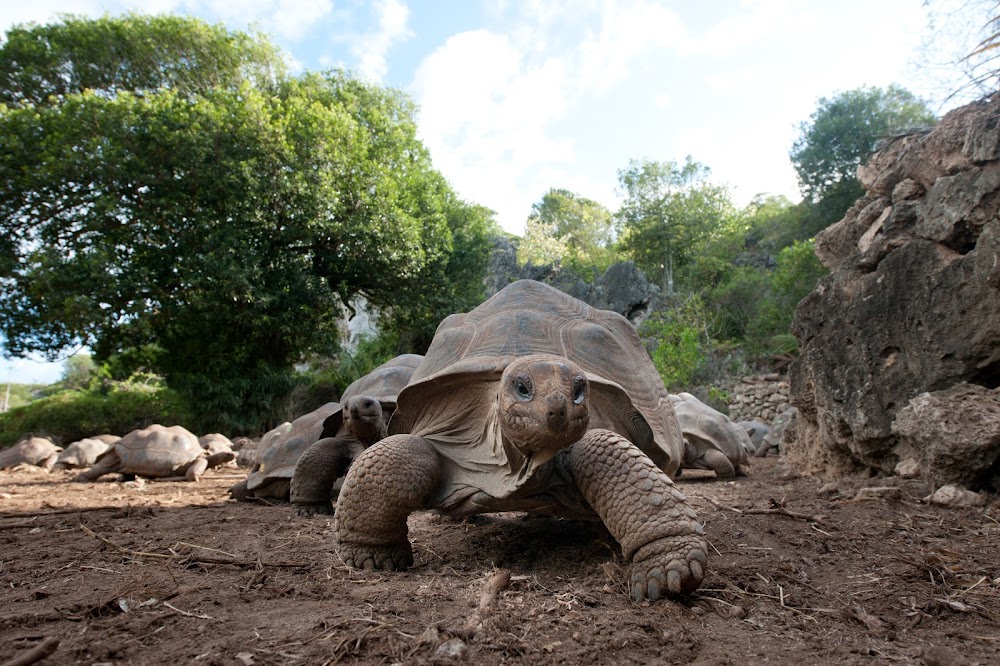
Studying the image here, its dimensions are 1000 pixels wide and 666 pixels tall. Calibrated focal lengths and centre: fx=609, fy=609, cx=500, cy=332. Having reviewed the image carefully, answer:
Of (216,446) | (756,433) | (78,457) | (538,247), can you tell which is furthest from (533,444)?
(538,247)

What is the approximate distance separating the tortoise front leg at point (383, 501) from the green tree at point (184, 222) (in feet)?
32.1

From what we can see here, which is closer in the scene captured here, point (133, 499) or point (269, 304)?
point (133, 499)

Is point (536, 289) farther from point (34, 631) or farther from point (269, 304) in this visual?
point (269, 304)

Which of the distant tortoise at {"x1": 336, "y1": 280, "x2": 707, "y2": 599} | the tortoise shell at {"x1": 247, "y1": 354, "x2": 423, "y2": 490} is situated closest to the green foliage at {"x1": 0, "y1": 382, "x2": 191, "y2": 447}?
the tortoise shell at {"x1": 247, "y1": 354, "x2": 423, "y2": 490}

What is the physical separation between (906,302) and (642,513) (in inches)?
111

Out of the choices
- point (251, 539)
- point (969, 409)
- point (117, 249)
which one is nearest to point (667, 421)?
point (969, 409)

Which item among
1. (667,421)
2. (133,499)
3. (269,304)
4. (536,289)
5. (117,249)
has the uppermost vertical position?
(117,249)

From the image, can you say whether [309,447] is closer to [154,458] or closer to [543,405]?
[543,405]

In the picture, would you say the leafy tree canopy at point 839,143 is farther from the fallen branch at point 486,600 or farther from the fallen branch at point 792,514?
the fallen branch at point 486,600

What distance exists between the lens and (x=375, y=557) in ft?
7.05

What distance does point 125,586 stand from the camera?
6.02 feet

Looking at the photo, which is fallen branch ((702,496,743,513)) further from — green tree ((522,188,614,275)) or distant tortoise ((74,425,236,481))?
green tree ((522,188,614,275))

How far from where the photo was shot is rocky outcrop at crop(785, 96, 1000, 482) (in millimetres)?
3246

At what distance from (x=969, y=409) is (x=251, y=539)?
11.7 ft
